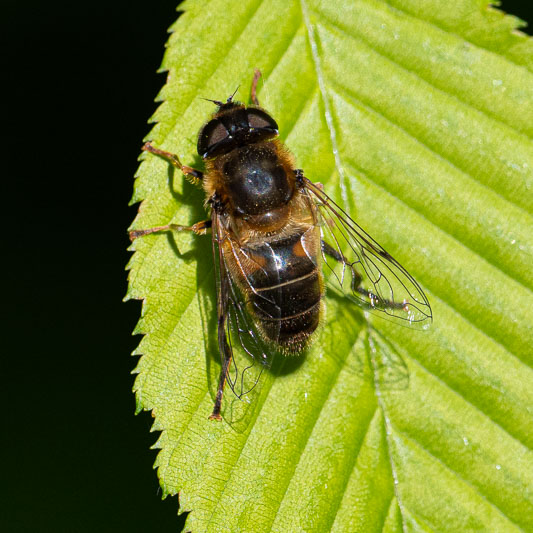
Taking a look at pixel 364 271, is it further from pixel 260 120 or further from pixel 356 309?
pixel 260 120

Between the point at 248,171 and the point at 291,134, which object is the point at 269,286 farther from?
the point at 291,134

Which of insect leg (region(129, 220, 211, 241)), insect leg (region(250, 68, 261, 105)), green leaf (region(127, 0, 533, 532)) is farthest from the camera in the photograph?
insect leg (region(250, 68, 261, 105))

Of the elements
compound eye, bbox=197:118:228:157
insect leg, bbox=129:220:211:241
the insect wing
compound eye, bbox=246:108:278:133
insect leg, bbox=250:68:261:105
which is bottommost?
the insect wing

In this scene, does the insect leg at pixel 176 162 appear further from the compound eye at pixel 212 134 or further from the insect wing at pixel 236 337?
the insect wing at pixel 236 337

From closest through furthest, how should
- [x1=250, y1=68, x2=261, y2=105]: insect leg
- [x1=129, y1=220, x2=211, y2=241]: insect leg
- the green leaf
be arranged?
the green leaf < [x1=129, y1=220, x2=211, y2=241]: insect leg < [x1=250, y1=68, x2=261, y2=105]: insect leg

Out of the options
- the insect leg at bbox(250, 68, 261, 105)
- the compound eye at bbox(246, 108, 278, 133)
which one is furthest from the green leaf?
the compound eye at bbox(246, 108, 278, 133)

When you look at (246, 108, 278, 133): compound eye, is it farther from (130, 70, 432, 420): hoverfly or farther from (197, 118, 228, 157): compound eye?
(197, 118, 228, 157): compound eye

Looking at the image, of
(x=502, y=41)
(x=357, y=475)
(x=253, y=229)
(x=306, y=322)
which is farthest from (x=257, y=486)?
(x=502, y=41)
